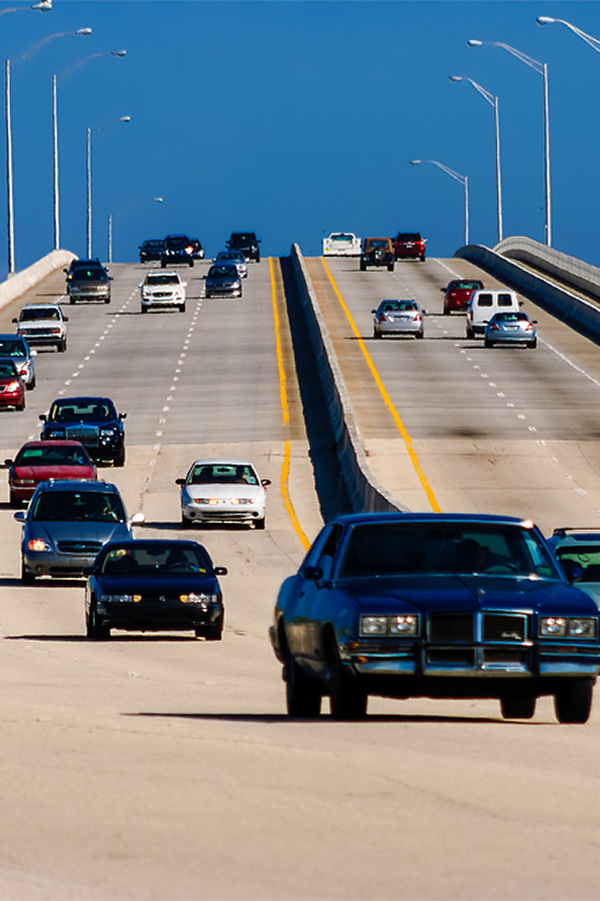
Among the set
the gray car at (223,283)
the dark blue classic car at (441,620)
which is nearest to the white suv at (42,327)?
the gray car at (223,283)

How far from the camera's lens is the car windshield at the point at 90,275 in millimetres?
92375

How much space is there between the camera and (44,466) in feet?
129

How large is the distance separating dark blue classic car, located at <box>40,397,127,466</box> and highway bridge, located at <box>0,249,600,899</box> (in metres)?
0.63

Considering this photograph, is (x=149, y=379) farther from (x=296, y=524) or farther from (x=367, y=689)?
(x=367, y=689)

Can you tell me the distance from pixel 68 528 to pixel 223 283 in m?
65.7

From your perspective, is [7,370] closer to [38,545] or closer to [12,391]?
[12,391]

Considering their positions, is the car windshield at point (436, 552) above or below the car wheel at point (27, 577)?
above

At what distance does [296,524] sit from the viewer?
37.8 m

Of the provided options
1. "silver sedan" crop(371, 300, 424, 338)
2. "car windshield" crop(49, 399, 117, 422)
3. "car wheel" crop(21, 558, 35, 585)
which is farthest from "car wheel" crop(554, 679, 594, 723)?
"silver sedan" crop(371, 300, 424, 338)

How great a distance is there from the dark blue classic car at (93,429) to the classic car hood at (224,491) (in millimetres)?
8575

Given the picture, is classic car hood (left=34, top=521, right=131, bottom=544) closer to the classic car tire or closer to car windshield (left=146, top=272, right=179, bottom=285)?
the classic car tire

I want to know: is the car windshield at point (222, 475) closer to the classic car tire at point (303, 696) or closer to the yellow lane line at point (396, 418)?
the yellow lane line at point (396, 418)

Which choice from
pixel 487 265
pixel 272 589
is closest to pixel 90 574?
pixel 272 589

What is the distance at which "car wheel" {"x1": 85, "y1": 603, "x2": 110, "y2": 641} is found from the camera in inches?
821
